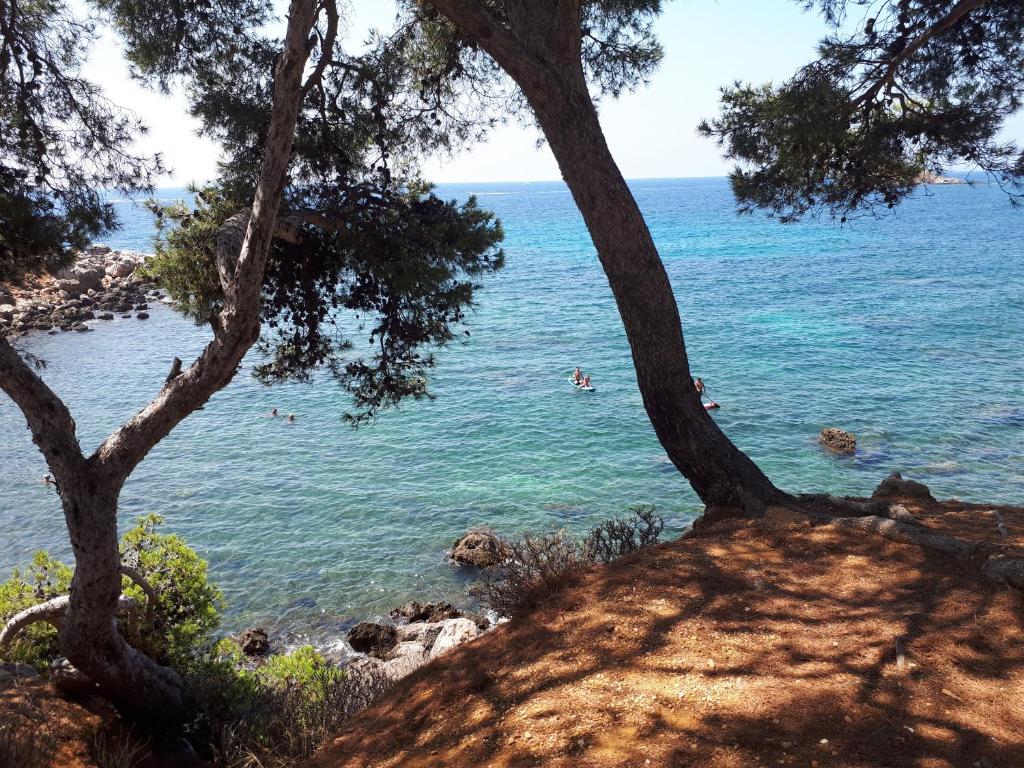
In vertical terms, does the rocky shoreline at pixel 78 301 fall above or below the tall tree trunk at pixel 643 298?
below

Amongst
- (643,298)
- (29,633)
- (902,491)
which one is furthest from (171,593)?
(902,491)

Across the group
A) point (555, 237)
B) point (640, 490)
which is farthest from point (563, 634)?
point (555, 237)

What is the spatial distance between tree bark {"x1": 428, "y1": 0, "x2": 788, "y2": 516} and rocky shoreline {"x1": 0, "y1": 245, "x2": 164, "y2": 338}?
30662mm

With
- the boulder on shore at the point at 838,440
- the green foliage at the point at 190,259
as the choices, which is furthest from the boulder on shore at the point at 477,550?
the boulder on shore at the point at 838,440

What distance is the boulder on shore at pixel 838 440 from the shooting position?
19.0 m

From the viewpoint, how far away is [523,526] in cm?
1602

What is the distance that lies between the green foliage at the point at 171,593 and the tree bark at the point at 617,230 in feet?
17.3

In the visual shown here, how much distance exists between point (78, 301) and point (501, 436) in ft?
102

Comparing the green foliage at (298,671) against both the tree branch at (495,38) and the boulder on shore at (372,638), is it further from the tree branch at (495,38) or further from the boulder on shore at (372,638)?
the tree branch at (495,38)

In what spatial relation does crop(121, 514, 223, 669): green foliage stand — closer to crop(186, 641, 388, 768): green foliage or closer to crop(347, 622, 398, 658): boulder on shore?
crop(186, 641, 388, 768): green foliage

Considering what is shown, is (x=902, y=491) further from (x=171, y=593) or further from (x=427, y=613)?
(x=171, y=593)

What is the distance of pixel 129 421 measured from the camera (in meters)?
5.74

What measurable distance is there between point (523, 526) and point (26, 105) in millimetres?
11750

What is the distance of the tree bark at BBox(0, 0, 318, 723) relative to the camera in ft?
18.2
